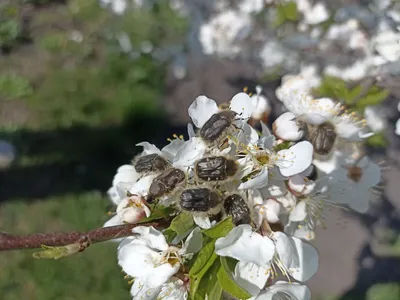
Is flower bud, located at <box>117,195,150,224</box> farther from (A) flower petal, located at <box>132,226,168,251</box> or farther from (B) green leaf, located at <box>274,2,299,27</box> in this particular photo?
(B) green leaf, located at <box>274,2,299,27</box>

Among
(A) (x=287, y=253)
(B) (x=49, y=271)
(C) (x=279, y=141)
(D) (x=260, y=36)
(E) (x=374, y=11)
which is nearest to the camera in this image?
(A) (x=287, y=253)

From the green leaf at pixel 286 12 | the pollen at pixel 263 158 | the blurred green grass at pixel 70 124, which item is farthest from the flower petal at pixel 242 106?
the blurred green grass at pixel 70 124

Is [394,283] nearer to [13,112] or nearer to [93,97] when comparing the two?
[93,97]

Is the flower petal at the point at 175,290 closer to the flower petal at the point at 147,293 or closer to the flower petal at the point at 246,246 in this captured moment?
the flower petal at the point at 147,293

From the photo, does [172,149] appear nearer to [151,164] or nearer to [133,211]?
[151,164]

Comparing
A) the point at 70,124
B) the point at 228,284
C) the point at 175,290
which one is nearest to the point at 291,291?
the point at 228,284

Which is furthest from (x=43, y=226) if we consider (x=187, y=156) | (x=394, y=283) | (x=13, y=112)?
(x=187, y=156)
